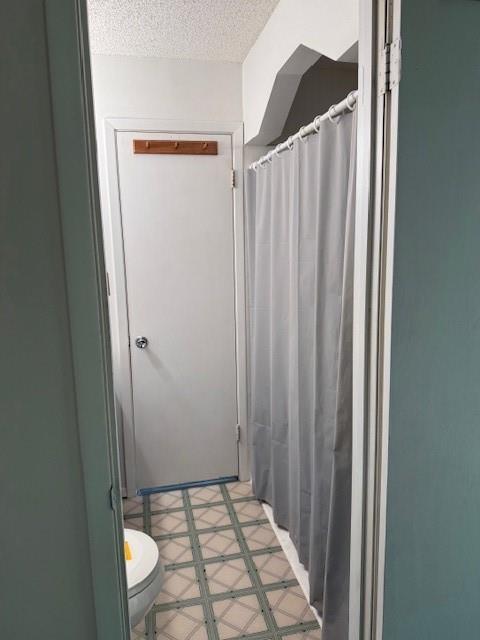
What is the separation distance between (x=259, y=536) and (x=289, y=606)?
0.48m

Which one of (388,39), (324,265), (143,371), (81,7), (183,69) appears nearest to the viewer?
(81,7)

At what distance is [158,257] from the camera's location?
254 centimetres

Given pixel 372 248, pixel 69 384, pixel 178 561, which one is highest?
pixel 372 248

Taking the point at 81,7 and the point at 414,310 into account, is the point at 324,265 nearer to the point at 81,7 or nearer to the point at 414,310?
the point at 414,310

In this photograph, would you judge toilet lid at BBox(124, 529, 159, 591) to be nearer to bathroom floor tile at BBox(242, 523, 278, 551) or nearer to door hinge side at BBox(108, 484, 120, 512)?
door hinge side at BBox(108, 484, 120, 512)

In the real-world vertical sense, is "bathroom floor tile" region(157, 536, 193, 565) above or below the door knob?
below

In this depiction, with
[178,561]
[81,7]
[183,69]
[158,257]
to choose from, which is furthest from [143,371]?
[81,7]

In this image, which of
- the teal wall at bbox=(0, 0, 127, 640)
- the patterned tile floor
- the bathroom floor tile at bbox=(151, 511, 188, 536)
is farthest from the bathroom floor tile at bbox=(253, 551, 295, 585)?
the teal wall at bbox=(0, 0, 127, 640)

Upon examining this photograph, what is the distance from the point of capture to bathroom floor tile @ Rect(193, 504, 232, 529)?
242cm

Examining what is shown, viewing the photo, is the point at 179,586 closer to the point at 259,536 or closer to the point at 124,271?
the point at 259,536

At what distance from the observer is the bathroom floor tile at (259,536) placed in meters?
2.24

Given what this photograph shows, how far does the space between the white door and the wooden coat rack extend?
0.03 m

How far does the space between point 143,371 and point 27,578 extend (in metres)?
1.76

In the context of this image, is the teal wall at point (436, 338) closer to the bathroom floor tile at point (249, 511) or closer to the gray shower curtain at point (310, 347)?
the gray shower curtain at point (310, 347)
